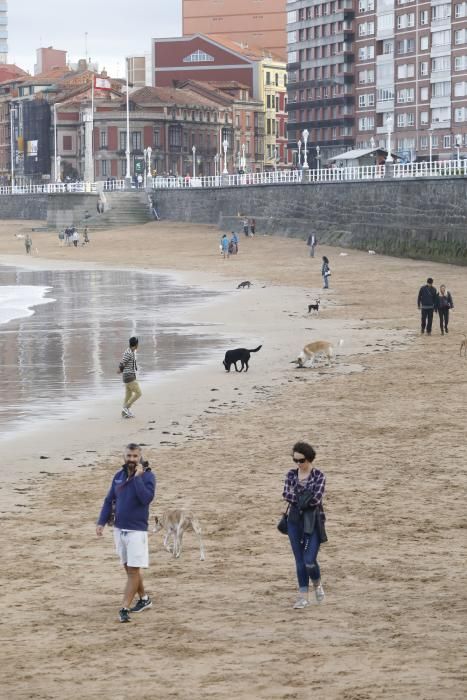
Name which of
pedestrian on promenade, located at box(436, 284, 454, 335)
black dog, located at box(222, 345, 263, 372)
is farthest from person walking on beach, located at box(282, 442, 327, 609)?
pedestrian on promenade, located at box(436, 284, 454, 335)

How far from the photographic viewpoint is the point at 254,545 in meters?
15.3

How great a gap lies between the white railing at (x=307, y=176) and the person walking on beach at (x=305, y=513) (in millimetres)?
53796

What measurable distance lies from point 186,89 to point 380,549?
5619 inches

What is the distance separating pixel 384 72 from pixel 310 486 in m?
116

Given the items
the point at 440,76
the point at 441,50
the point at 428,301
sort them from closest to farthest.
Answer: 1. the point at 428,301
2. the point at 441,50
3. the point at 440,76

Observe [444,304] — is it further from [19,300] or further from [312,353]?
[19,300]

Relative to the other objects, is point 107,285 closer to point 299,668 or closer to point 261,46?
point 299,668

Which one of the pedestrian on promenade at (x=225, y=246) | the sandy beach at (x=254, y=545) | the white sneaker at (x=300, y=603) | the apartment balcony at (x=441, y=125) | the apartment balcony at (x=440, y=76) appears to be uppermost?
the apartment balcony at (x=440, y=76)

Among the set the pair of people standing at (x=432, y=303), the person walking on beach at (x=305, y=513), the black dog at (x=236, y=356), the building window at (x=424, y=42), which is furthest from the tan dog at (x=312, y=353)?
the building window at (x=424, y=42)

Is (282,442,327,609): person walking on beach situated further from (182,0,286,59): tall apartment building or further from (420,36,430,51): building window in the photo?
(182,0,286,59): tall apartment building

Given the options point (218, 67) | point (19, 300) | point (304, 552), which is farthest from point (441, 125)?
point (304, 552)

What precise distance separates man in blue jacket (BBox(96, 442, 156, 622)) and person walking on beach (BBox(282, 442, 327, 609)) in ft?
4.02

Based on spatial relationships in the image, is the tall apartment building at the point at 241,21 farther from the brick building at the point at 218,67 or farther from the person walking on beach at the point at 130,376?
the person walking on beach at the point at 130,376

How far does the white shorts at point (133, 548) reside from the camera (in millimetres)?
12367
